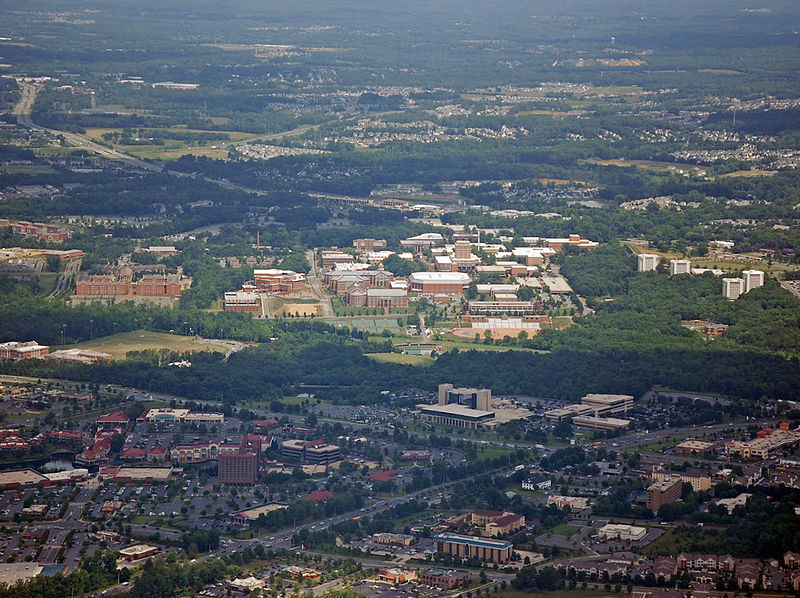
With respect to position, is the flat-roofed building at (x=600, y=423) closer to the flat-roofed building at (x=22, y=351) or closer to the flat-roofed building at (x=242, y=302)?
the flat-roofed building at (x=242, y=302)

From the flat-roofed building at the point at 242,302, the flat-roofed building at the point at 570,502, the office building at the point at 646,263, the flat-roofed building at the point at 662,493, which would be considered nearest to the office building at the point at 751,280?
the office building at the point at 646,263

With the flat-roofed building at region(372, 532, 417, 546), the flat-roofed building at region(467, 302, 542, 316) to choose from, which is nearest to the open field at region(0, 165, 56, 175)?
the flat-roofed building at region(467, 302, 542, 316)

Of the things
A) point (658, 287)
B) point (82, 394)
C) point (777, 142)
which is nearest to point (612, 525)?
point (82, 394)

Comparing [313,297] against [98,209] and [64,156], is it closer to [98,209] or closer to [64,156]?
[98,209]

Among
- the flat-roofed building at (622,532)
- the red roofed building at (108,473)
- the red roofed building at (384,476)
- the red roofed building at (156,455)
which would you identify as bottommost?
the flat-roofed building at (622,532)

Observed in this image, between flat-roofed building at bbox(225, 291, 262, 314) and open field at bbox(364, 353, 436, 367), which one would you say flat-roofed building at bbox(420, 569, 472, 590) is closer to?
open field at bbox(364, 353, 436, 367)

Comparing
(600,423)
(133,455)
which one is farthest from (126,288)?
(600,423)
